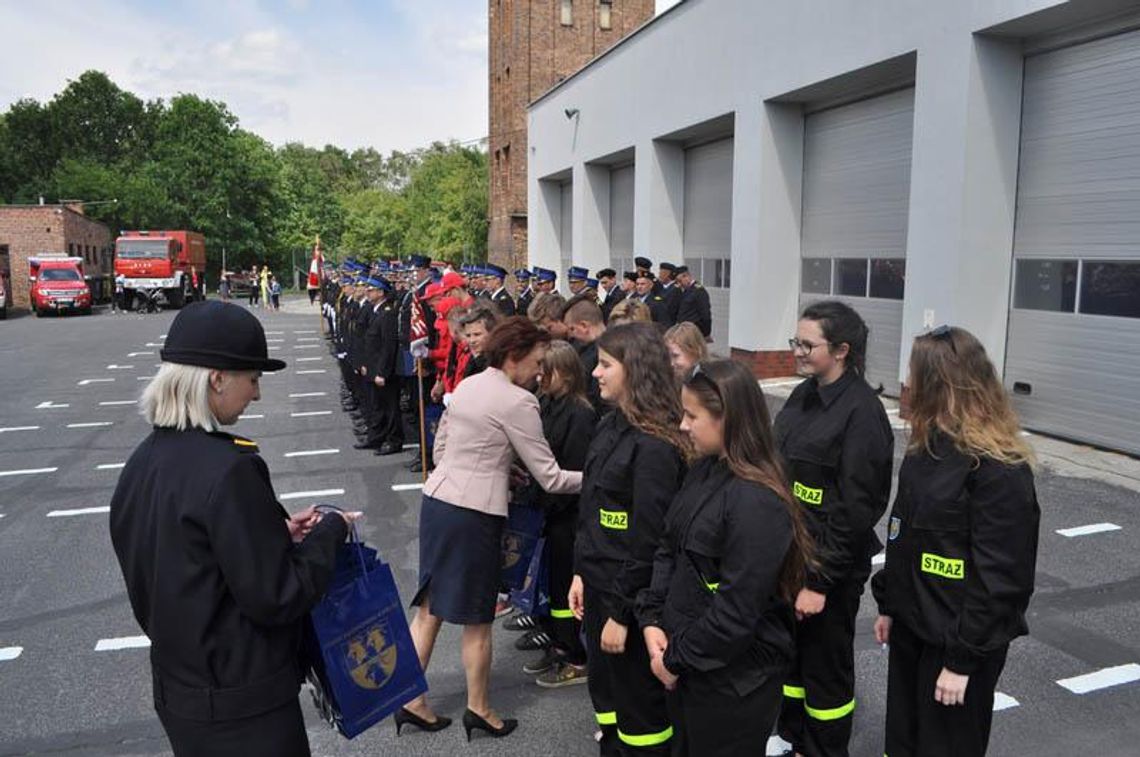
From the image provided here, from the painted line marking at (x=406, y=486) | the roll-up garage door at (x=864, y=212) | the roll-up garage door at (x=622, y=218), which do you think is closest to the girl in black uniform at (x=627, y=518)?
the painted line marking at (x=406, y=486)

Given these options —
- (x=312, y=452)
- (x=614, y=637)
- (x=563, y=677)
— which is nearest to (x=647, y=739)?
(x=614, y=637)

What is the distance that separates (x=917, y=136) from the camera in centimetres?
1111

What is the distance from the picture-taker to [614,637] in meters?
3.12

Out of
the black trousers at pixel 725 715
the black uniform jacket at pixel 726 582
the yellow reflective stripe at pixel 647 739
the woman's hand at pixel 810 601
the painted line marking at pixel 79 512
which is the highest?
the black uniform jacket at pixel 726 582

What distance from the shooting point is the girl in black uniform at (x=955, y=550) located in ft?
8.77

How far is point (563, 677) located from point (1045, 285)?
27.5 feet

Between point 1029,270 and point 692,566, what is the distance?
9463 millimetres

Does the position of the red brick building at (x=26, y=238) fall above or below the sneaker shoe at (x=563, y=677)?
above

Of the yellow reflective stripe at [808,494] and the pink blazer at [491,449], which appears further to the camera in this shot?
the pink blazer at [491,449]

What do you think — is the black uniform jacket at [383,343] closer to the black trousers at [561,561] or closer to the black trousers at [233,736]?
the black trousers at [561,561]

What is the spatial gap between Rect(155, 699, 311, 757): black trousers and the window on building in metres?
9.99

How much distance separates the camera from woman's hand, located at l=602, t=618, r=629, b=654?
3109 millimetres

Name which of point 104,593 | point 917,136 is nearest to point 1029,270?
point 917,136

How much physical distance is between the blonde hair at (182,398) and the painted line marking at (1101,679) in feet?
14.2
